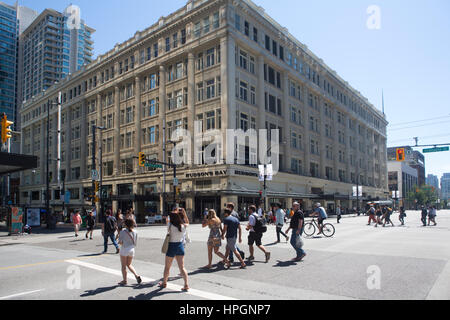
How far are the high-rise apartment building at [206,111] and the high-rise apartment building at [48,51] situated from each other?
216 feet

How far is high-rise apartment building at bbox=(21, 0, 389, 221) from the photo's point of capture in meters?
39.5

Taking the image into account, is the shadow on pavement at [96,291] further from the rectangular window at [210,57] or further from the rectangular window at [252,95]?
the rectangular window at [252,95]

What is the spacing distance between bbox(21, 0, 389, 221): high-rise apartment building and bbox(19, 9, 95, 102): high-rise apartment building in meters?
65.7

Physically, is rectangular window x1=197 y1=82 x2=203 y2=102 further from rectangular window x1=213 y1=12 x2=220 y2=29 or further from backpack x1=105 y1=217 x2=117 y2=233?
backpack x1=105 y1=217 x2=117 y2=233

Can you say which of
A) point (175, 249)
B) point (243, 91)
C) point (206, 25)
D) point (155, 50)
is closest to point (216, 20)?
point (206, 25)

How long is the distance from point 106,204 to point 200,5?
3137cm

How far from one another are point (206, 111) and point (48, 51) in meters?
106

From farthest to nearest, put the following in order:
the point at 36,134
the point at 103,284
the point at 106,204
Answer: the point at 36,134 → the point at 106,204 → the point at 103,284

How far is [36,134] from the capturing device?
76.4 metres

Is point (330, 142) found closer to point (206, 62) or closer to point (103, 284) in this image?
point (206, 62)

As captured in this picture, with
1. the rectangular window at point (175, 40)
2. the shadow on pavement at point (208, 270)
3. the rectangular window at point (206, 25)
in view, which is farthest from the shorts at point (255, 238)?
the rectangular window at point (175, 40)

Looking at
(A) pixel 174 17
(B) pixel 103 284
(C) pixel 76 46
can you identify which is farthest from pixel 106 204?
(C) pixel 76 46

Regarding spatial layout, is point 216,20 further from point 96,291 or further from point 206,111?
point 96,291

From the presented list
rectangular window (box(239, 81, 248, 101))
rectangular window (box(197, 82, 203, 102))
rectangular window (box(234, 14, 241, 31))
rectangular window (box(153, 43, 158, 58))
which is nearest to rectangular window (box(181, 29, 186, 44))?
rectangular window (box(153, 43, 158, 58))
